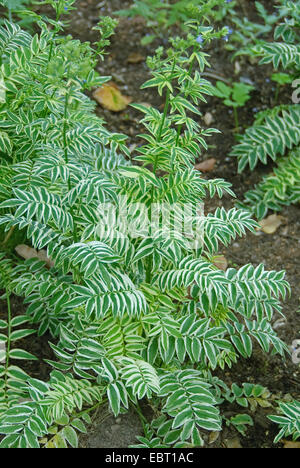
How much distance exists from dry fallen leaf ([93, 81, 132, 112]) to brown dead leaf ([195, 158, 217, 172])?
2.26 feet

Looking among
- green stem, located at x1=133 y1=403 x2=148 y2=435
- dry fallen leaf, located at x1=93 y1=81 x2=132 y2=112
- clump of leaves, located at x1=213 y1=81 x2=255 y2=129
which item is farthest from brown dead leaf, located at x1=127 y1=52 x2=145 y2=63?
green stem, located at x1=133 y1=403 x2=148 y2=435

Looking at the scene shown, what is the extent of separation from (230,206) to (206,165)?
352mm

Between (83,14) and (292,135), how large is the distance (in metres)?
1.89

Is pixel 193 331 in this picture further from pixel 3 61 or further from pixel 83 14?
pixel 83 14

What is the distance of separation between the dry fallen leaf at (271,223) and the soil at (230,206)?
0.03m

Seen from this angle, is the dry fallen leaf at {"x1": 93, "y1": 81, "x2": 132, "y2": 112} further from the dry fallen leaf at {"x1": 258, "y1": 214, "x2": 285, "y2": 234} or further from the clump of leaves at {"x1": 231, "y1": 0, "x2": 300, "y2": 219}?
the dry fallen leaf at {"x1": 258, "y1": 214, "x2": 285, "y2": 234}

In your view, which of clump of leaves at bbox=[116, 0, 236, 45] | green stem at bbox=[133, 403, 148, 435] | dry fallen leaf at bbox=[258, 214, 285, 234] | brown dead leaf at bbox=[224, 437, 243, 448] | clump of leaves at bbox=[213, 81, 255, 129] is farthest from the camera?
clump of leaves at bbox=[116, 0, 236, 45]

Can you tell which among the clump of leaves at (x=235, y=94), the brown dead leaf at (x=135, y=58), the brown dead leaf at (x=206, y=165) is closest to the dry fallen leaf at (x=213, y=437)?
the brown dead leaf at (x=206, y=165)

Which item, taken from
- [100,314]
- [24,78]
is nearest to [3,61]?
[24,78]

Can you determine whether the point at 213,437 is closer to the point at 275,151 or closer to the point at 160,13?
the point at 275,151

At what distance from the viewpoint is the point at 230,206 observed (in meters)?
4.00

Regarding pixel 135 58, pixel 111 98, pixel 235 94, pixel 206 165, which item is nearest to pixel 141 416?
pixel 206 165

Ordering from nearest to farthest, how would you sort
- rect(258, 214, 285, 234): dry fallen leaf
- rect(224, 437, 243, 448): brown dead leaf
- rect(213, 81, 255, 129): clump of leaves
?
rect(224, 437, 243, 448): brown dead leaf → rect(258, 214, 285, 234): dry fallen leaf → rect(213, 81, 255, 129): clump of leaves

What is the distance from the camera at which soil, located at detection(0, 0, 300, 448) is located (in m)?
2.81
